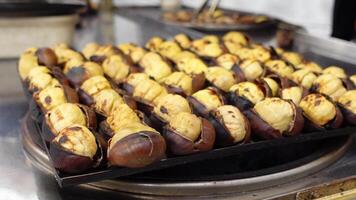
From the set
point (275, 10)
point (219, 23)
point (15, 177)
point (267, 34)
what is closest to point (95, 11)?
point (219, 23)

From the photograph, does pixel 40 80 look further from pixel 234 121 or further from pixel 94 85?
pixel 234 121

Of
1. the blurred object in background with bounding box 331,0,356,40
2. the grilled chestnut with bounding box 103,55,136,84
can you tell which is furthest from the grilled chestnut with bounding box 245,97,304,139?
the blurred object in background with bounding box 331,0,356,40

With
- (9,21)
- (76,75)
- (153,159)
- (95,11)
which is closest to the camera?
(153,159)

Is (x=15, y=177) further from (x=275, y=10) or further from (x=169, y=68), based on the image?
(x=275, y=10)

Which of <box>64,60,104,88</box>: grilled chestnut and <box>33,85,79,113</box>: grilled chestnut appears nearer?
<box>33,85,79,113</box>: grilled chestnut

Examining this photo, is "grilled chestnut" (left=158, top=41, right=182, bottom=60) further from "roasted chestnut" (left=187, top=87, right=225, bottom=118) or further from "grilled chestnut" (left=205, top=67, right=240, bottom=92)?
"roasted chestnut" (left=187, top=87, right=225, bottom=118)

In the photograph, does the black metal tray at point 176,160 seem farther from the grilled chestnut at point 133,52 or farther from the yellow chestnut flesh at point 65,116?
the grilled chestnut at point 133,52
